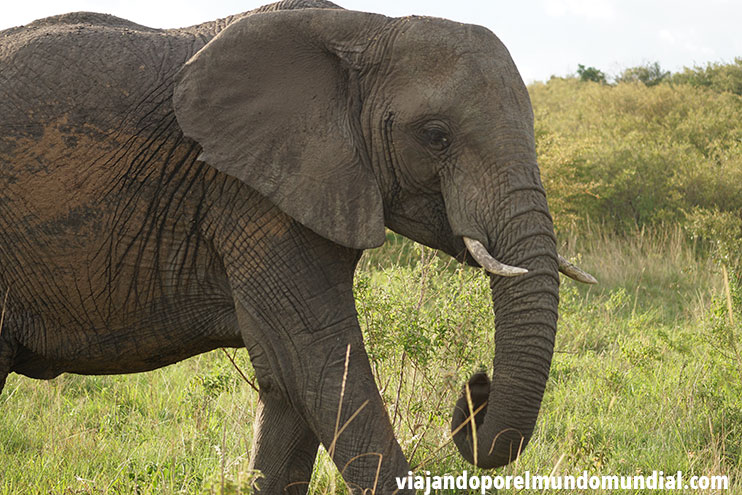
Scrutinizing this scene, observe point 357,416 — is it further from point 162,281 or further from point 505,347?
point 162,281

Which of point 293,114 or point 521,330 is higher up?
point 293,114

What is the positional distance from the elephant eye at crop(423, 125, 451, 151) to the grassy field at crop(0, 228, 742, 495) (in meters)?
1.44

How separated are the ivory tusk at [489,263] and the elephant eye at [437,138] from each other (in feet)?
1.24

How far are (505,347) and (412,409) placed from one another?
153 centimetres

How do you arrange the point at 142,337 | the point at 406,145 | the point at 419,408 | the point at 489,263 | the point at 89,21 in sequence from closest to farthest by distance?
the point at 489,263 → the point at 406,145 → the point at 142,337 → the point at 89,21 → the point at 419,408

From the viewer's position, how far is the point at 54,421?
5.32 metres

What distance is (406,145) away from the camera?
3.26m

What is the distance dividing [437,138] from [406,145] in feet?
0.40

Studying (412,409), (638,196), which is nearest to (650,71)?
(638,196)

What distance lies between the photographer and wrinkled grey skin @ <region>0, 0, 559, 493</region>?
3.17 metres

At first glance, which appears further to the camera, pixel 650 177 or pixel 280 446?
pixel 650 177

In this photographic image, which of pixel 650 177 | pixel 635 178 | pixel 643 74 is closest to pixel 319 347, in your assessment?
pixel 635 178

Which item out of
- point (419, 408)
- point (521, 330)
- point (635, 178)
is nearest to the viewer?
point (521, 330)

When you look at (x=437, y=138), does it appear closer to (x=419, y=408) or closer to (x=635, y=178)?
(x=419, y=408)
